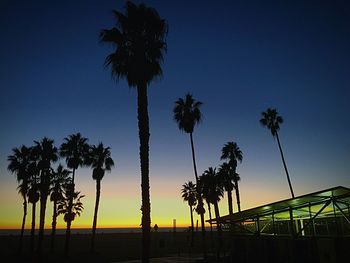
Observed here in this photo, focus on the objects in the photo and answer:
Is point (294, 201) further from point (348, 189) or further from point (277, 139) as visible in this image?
point (277, 139)

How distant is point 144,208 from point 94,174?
28.8 meters

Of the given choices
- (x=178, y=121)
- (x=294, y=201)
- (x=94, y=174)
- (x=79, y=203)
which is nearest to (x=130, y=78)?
(x=294, y=201)

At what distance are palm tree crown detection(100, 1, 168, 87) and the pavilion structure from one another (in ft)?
36.5

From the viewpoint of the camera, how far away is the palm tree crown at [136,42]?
17188 mm

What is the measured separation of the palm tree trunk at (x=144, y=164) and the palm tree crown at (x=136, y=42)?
1.41m

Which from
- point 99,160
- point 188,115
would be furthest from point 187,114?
point 99,160

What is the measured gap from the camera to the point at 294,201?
14.3m

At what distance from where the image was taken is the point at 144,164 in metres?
14.8

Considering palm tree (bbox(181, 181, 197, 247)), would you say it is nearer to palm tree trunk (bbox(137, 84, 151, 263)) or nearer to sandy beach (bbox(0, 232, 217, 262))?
sandy beach (bbox(0, 232, 217, 262))

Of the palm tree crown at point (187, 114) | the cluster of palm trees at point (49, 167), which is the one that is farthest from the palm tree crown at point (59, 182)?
the palm tree crown at point (187, 114)

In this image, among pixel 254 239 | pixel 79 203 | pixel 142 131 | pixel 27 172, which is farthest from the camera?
pixel 79 203

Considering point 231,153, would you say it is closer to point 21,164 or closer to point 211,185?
point 211,185

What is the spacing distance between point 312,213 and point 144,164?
39.4ft

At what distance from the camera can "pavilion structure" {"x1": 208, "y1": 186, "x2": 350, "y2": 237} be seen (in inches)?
497
